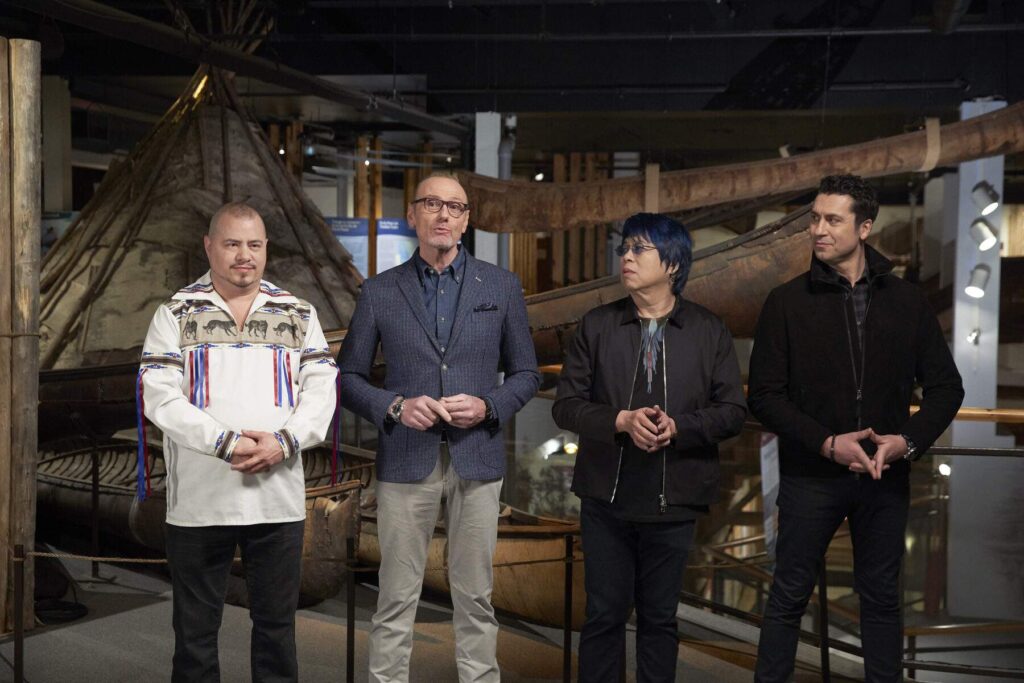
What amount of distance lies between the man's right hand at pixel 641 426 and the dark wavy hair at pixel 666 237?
356mm

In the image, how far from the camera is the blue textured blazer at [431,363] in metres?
2.63

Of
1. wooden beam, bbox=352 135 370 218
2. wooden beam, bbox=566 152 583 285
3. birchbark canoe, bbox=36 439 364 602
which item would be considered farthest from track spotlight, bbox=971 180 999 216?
birchbark canoe, bbox=36 439 364 602

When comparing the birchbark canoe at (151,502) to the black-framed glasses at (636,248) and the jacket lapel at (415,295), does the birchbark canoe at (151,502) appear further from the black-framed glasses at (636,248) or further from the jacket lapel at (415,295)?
the black-framed glasses at (636,248)

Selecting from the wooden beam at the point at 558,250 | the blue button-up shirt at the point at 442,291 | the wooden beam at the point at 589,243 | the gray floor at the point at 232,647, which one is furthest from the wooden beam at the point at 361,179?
the blue button-up shirt at the point at 442,291

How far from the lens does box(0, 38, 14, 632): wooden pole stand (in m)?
3.75

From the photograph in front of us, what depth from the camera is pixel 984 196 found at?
813 cm

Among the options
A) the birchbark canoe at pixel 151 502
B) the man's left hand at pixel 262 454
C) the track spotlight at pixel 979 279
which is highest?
the track spotlight at pixel 979 279

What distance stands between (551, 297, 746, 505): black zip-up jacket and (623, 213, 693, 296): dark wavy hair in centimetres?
10

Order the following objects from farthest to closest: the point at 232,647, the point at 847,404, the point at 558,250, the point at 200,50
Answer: the point at 558,250
the point at 200,50
the point at 232,647
the point at 847,404

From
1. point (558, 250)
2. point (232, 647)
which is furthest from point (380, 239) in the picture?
point (232, 647)

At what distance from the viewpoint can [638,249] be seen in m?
2.60

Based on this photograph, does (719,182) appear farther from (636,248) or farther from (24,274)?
(24,274)

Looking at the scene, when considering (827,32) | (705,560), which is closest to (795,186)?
(827,32)

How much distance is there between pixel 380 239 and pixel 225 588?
652cm
